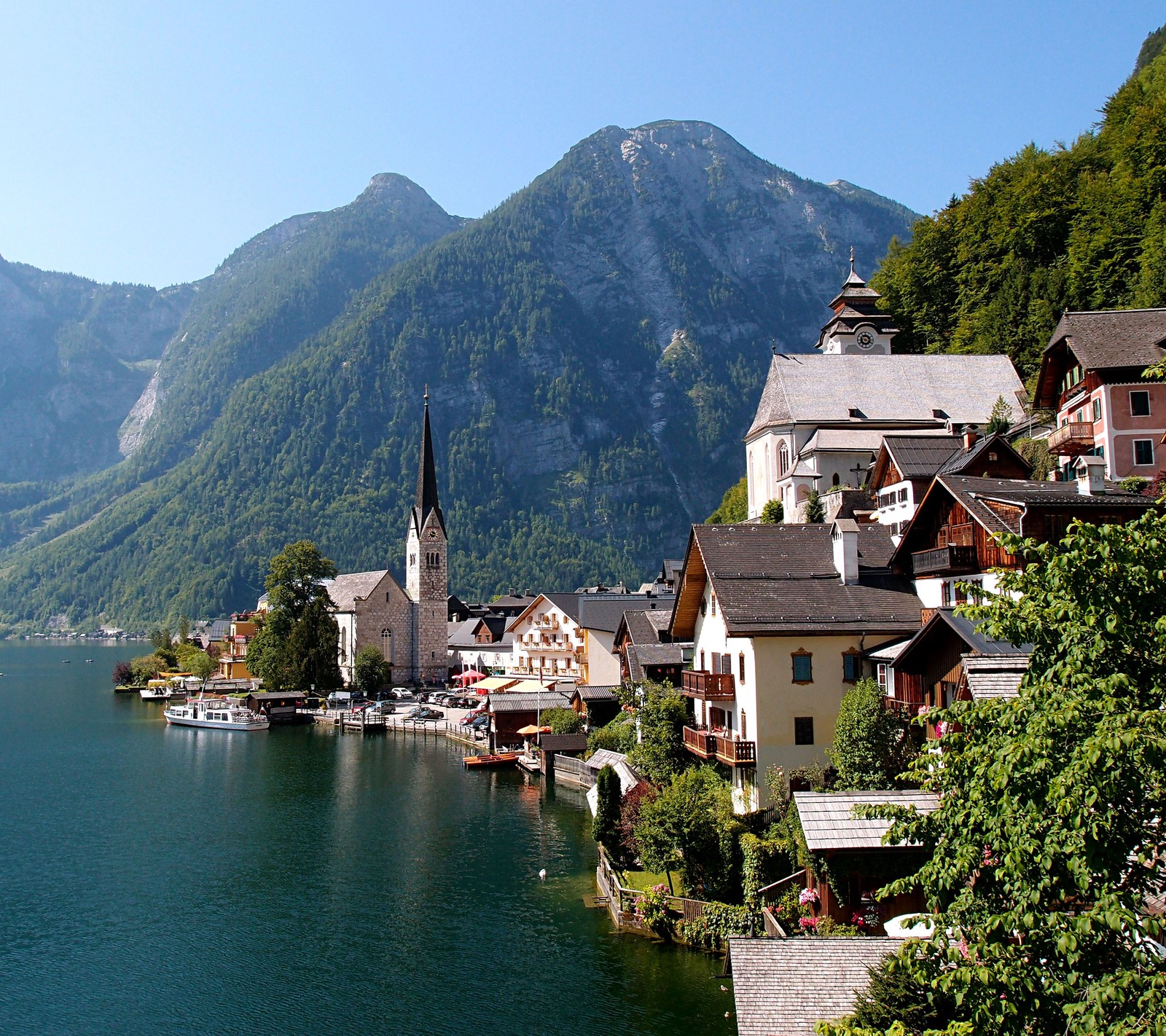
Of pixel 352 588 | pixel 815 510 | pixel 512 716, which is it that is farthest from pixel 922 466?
pixel 352 588

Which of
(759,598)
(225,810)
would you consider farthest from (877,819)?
(225,810)

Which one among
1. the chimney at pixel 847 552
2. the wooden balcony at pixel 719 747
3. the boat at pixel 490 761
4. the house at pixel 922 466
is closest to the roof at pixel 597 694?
the boat at pixel 490 761

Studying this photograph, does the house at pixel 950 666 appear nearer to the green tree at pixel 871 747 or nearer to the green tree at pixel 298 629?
the green tree at pixel 871 747

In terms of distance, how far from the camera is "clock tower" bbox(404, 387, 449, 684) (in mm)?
117312

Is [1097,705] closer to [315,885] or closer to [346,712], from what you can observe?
Answer: [315,885]

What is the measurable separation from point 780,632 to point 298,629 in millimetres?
76264

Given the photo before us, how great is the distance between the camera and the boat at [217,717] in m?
88.9

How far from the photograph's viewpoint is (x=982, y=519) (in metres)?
29.7

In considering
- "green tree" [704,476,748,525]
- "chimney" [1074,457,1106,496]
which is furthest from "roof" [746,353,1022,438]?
"chimney" [1074,457,1106,496]

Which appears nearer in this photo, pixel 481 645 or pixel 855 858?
pixel 855 858

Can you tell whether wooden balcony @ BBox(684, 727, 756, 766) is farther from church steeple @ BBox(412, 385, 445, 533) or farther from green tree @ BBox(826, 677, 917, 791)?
church steeple @ BBox(412, 385, 445, 533)

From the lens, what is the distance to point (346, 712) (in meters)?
90.0

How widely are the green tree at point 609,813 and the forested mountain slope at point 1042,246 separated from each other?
45461mm

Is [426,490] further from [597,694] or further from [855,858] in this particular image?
[855,858]
